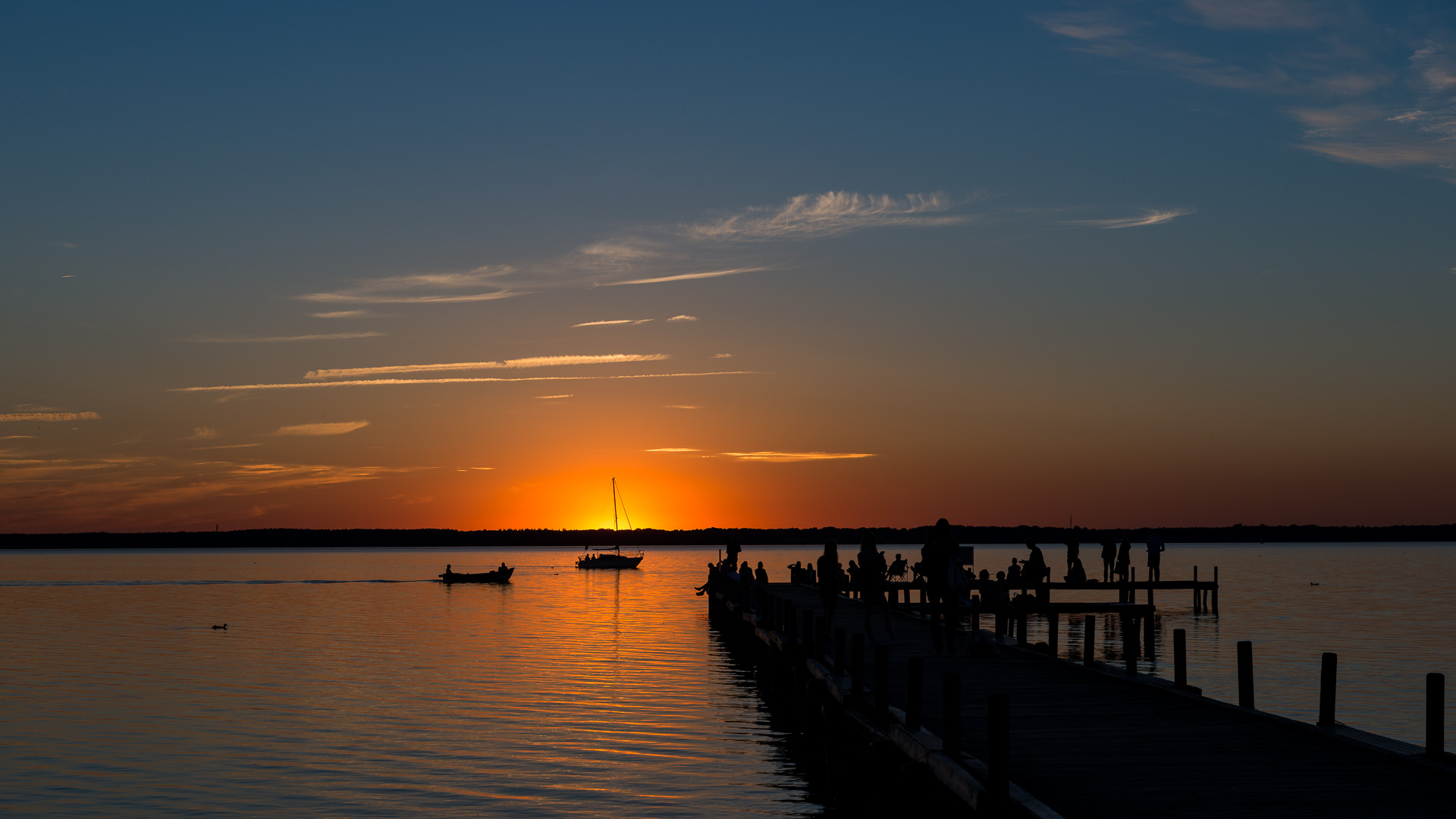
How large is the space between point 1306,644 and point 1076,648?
28.1 feet

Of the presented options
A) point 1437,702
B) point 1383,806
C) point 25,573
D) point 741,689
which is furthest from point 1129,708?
point 25,573

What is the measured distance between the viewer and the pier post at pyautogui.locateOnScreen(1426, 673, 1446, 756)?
1249 cm

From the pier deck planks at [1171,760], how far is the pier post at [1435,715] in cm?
30

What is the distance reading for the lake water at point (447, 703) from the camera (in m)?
21.0

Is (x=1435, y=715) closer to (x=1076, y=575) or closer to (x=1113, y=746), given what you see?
(x=1113, y=746)

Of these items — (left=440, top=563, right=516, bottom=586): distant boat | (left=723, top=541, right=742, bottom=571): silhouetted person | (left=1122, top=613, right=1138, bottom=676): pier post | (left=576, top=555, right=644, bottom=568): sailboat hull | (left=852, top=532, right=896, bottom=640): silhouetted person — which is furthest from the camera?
(left=576, top=555, right=644, bottom=568): sailboat hull

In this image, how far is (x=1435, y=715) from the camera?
12.7 m

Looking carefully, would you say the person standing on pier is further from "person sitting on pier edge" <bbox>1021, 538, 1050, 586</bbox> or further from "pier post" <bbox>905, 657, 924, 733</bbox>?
"person sitting on pier edge" <bbox>1021, 538, 1050, 586</bbox>

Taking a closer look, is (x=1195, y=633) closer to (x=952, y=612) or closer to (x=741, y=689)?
(x=741, y=689)

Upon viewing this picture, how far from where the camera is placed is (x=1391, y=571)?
142 meters

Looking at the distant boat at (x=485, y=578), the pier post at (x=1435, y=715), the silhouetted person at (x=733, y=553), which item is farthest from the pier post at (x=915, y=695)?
the distant boat at (x=485, y=578)

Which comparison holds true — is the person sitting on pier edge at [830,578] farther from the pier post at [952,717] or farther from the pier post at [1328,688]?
the pier post at [952,717]

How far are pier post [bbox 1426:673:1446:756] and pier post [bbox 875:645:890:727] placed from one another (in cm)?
625

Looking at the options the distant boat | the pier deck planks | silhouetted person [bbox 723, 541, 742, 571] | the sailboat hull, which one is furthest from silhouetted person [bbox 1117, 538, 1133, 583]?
the sailboat hull
